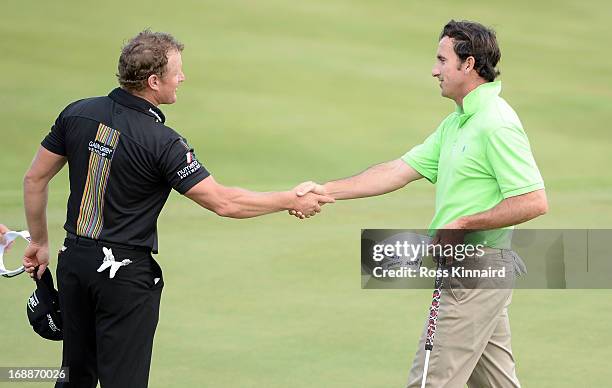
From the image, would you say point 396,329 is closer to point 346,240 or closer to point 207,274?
point 207,274

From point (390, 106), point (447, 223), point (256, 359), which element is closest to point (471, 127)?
point (447, 223)

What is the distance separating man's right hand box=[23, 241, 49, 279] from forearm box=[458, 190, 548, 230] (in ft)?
6.07

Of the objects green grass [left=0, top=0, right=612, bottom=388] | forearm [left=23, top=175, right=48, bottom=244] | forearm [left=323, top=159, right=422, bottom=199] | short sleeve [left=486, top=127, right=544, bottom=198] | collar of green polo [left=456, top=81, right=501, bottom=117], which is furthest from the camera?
green grass [left=0, top=0, right=612, bottom=388]

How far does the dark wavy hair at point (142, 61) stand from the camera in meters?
4.67

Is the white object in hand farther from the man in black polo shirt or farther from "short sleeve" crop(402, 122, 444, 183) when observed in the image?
"short sleeve" crop(402, 122, 444, 183)

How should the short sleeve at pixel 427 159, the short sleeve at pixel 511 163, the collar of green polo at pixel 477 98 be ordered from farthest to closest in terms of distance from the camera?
the short sleeve at pixel 427 159, the collar of green polo at pixel 477 98, the short sleeve at pixel 511 163

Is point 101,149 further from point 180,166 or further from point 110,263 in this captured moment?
point 110,263

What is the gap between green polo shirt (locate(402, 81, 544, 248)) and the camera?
180 inches

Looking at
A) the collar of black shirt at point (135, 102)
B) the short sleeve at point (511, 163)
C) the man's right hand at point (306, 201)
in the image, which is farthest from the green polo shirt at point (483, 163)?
the collar of black shirt at point (135, 102)

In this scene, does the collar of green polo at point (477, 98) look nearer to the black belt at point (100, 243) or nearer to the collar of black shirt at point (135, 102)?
the collar of black shirt at point (135, 102)

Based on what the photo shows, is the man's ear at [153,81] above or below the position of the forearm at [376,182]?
above

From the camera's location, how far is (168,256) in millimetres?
8953

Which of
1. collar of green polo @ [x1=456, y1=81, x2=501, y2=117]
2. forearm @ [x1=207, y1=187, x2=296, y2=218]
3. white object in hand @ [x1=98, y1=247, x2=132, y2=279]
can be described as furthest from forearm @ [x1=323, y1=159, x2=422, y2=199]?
white object in hand @ [x1=98, y1=247, x2=132, y2=279]

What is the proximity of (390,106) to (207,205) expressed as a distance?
385 inches
